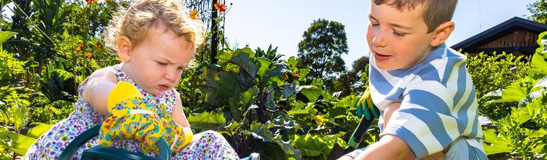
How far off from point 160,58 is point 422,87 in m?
0.73

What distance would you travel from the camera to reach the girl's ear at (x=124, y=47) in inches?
69.6

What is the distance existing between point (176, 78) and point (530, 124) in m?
1.37

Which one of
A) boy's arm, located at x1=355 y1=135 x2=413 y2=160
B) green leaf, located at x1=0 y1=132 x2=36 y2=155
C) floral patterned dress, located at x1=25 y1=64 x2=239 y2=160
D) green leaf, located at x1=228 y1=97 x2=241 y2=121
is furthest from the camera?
green leaf, located at x1=228 y1=97 x2=241 y2=121

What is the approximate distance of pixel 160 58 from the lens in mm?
1647

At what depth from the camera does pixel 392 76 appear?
58.7 inches

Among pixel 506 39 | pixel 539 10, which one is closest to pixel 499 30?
pixel 506 39

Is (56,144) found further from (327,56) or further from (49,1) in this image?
(327,56)

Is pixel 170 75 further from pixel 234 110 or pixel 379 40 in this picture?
pixel 234 110

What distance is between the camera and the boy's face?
1341mm

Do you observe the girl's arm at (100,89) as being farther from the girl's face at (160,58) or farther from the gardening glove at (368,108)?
the gardening glove at (368,108)

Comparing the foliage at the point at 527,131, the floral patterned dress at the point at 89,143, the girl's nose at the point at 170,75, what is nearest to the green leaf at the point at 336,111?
the foliage at the point at 527,131

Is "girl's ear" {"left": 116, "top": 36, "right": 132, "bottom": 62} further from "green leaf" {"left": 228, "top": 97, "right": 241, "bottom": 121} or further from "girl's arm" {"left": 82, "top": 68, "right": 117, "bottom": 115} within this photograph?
"green leaf" {"left": 228, "top": 97, "right": 241, "bottom": 121}

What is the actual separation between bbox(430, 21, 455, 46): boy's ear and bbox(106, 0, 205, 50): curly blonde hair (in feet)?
2.31

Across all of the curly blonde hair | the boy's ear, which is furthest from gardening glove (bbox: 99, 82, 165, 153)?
the boy's ear
